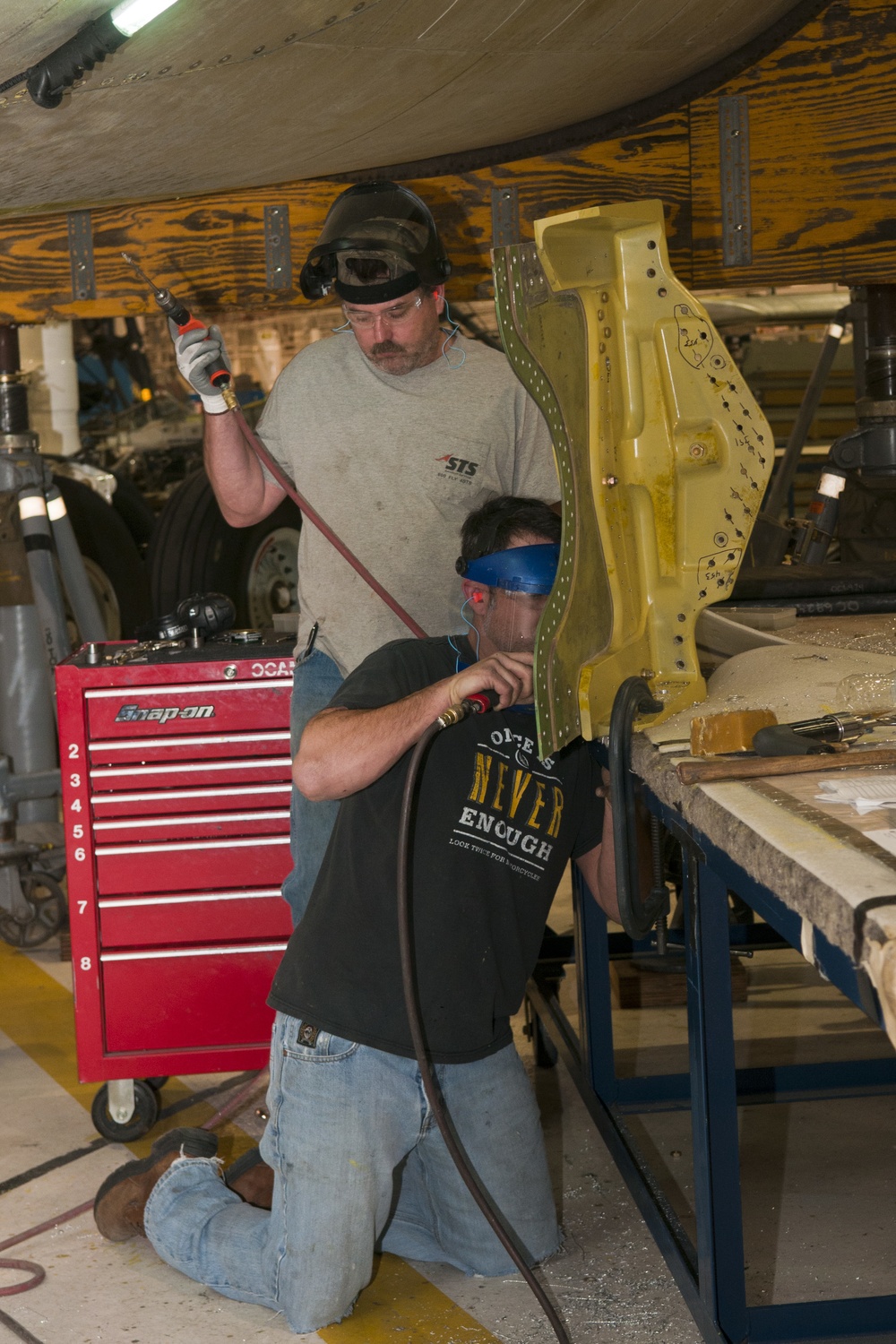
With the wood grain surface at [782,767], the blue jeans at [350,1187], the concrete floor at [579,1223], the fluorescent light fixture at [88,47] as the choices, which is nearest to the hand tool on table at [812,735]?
the wood grain surface at [782,767]

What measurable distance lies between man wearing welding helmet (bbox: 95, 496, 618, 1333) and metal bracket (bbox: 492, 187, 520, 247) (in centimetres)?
139

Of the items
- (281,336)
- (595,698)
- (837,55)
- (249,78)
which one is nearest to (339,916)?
(595,698)

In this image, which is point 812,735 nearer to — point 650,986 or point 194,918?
point 194,918

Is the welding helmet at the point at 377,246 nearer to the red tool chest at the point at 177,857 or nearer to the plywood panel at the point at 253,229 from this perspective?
the red tool chest at the point at 177,857

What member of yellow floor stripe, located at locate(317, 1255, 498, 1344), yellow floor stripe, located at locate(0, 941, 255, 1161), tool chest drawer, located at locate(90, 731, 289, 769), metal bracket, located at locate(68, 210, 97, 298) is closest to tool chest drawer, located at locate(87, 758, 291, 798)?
tool chest drawer, located at locate(90, 731, 289, 769)

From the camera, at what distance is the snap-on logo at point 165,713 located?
2762 mm

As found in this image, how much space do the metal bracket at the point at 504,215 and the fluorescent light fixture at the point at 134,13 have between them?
127 centimetres

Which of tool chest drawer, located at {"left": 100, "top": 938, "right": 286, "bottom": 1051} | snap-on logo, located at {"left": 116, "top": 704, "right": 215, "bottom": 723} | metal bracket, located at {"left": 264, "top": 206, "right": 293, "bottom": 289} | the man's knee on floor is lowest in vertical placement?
the man's knee on floor

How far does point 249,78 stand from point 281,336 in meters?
5.31

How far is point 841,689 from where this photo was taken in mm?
1874

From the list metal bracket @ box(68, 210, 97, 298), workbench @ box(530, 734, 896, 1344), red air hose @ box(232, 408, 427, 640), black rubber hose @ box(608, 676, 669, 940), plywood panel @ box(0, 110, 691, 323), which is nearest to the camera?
workbench @ box(530, 734, 896, 1344)

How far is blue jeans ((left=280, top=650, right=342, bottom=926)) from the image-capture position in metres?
2.54

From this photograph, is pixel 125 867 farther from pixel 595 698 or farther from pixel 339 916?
pixel 595 698

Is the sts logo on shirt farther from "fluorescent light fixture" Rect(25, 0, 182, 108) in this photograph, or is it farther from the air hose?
"fluorescent light fixture" Rect(25, 0, 182, 108)
